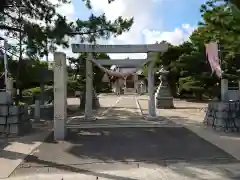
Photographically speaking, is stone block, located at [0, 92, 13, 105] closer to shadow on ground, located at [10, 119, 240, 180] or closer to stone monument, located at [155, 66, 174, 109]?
shadow on ground, located at [10, 119, 240, 180]

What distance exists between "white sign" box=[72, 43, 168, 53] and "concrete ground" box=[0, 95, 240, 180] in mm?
3871

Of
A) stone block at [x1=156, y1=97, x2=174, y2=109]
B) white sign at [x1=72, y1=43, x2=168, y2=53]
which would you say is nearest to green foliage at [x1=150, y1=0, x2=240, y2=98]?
white sign at [x1=72, y1=43, x2=168, y2=53]

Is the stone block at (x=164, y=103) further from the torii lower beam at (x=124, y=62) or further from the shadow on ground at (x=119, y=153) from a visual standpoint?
the shadow on ground at (x=119, y=153)

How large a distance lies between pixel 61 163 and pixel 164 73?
16.6 meters

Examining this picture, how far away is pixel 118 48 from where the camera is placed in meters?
13.7

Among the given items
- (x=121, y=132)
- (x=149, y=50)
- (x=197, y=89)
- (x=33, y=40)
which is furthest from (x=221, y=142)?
(x=197, y=89)

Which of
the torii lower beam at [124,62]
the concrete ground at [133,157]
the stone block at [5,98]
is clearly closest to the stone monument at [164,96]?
the torii lower beam at [124,62]

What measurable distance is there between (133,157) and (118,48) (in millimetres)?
7009

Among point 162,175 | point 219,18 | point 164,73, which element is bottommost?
point 162,175

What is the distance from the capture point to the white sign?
13.6 meters

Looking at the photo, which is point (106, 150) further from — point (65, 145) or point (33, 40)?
point (33, 40)

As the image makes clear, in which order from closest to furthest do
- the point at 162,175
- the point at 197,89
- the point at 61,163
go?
the point at 162,175 → the point at 61,163 → the point at 197,89

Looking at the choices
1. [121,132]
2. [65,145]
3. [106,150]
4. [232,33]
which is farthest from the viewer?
[232,33]

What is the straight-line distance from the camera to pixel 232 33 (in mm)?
12070
